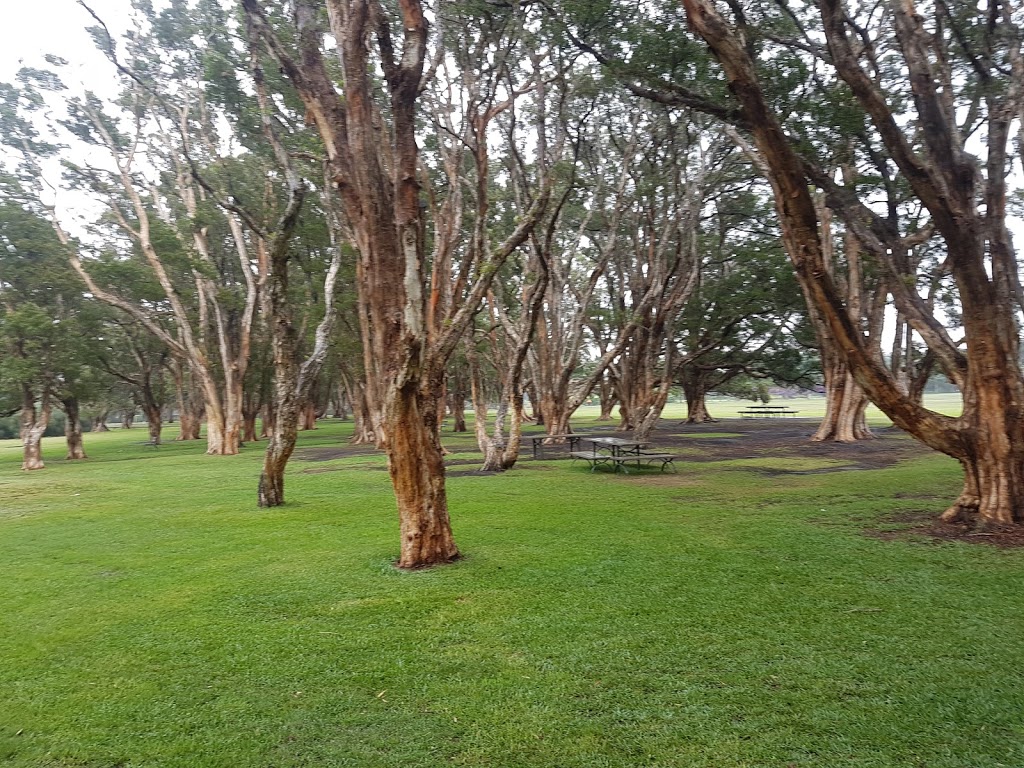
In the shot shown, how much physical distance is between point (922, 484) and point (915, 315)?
458 centimetres

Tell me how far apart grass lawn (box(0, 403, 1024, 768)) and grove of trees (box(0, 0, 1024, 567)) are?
1567 mm

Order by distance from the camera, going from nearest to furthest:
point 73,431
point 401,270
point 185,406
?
point 401,270 < point 73,431 < point 185,406

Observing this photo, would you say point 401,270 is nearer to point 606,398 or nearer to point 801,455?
point 801,455

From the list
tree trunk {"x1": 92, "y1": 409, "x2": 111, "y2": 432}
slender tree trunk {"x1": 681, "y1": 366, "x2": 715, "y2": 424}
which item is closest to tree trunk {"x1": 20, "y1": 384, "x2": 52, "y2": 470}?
slender tree trunk {"x1": 681, "y1": 366, "x2": 715, "y2": 424}

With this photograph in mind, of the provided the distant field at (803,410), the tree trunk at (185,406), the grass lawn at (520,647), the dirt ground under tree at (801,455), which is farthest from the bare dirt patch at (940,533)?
the tree trunk at (185,406)

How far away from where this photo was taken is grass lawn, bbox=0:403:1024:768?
3.30 m

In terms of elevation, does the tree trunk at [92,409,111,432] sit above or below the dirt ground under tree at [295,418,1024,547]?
above

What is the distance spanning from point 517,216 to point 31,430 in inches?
651

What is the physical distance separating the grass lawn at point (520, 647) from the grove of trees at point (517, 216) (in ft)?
5.14

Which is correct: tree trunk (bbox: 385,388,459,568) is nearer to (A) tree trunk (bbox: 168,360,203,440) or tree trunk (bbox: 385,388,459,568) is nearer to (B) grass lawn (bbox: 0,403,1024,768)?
(B) grass lawn (bbox: 0,403,1024,768)

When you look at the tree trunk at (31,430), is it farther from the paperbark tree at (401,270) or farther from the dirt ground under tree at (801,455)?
the paperbark tree at (401,270)

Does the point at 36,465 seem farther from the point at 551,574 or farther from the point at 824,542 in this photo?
the point at 824,542

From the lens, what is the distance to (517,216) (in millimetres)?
19172

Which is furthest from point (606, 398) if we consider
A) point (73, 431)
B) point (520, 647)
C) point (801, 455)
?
point (520, 647)
